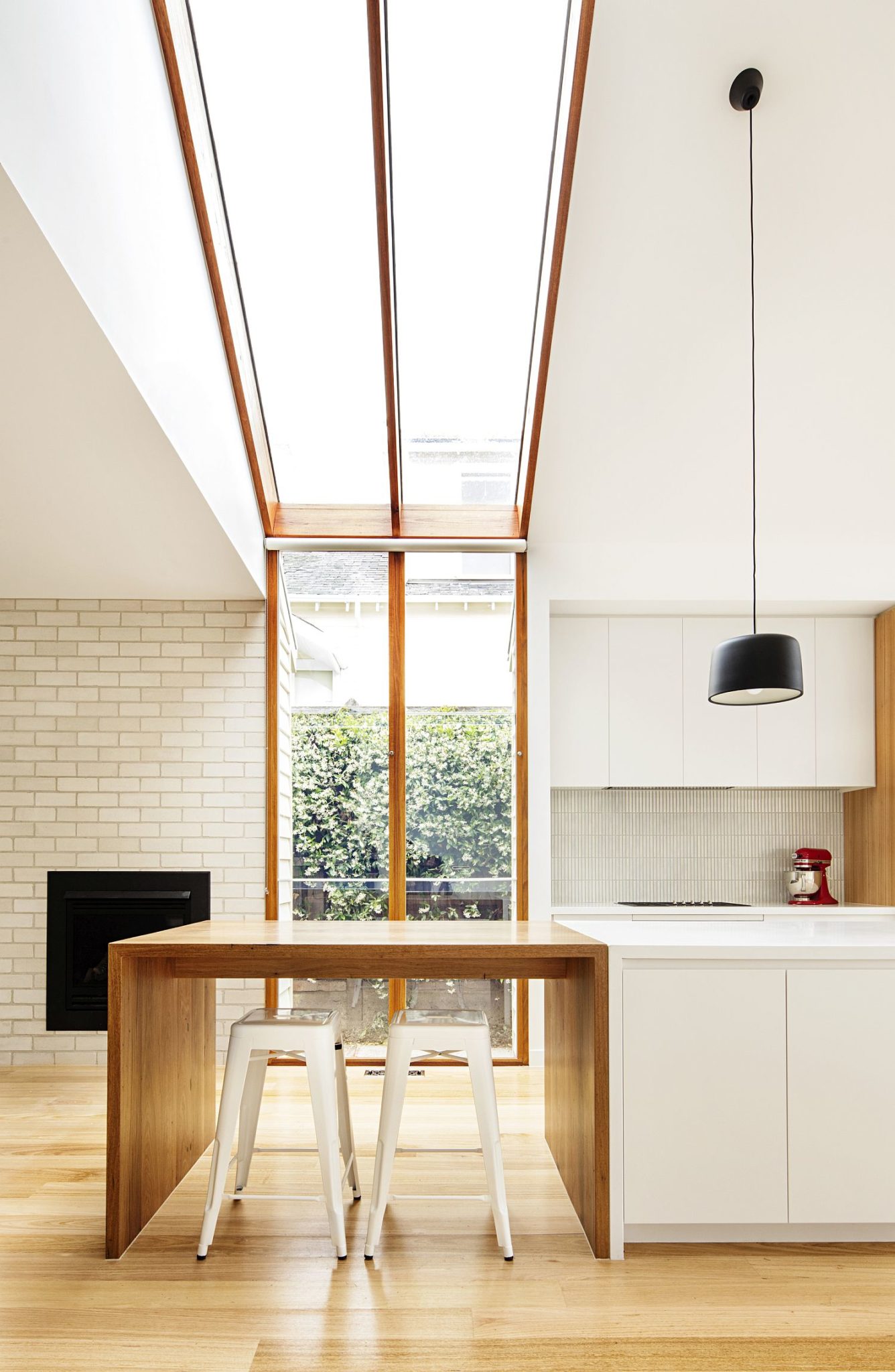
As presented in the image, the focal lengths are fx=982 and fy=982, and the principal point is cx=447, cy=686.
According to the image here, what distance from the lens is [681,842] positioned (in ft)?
17.8

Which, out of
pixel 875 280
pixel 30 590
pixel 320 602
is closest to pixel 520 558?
pixel 320 602

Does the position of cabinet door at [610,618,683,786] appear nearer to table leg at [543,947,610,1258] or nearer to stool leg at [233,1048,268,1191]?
table leg at [543,947,610,1258]

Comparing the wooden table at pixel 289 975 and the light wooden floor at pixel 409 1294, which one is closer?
the light wooden floor at pixel 409 1294

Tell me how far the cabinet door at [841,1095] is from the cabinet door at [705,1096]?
4cm

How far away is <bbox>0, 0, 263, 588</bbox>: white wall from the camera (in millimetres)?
1890

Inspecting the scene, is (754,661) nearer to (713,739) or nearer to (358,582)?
(713,739)

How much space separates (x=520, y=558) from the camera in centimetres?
491

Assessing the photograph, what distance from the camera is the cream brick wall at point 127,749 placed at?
4754 mm

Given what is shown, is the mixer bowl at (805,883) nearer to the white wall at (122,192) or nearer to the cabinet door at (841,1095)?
the cabinet door at (841,1095)

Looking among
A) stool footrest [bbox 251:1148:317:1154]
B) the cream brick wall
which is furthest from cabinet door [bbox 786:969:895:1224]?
the cream brick wall

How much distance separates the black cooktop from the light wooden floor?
1878 mm

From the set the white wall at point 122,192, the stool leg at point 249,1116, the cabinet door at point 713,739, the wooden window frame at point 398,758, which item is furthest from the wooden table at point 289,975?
the cabinet door at point 713,739

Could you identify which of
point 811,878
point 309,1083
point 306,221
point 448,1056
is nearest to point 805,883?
point 811,878

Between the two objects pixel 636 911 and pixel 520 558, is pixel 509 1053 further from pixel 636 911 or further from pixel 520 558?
pixel 520 558
